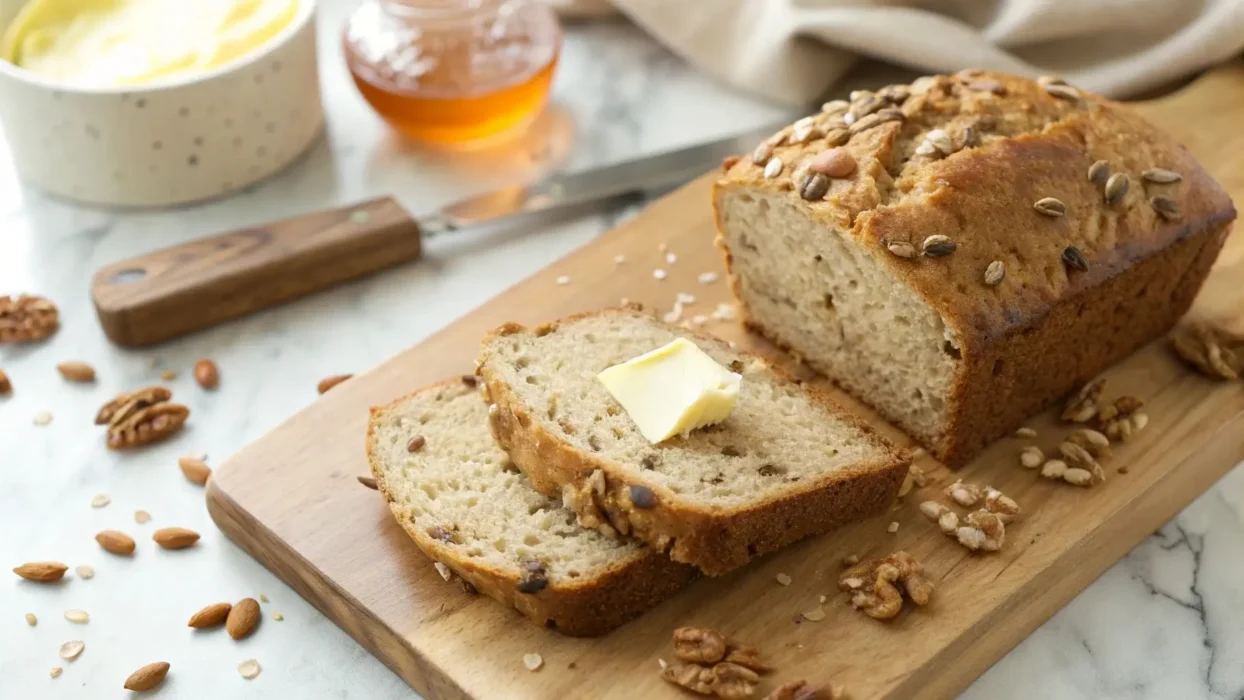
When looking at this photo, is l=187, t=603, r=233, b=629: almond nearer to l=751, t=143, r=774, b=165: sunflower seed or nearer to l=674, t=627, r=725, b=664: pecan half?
l=674, t=627, r=725, b=664: pecan half

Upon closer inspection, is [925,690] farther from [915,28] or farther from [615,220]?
[915,28]

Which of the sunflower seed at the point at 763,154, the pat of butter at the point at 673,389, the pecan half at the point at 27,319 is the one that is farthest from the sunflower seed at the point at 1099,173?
the pecan half at the point at 27,319

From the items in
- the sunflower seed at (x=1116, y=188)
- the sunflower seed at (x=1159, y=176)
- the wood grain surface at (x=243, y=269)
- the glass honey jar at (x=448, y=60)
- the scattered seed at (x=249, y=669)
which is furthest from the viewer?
the glass honey jar at (x=448, y=60)

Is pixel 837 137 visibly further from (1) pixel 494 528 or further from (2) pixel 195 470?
(2) pixel 195 470

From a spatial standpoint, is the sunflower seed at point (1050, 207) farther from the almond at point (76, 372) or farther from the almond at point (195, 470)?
the almond at point (76, 372)

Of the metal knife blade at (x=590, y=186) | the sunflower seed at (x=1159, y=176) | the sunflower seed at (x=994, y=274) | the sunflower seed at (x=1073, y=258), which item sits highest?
the sunflower seed at (x=1159, y=176)

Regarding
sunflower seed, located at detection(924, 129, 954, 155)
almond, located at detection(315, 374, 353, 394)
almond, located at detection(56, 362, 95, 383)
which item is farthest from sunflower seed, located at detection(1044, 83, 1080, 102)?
almond, located at detection(56, 362, 95, 383)
